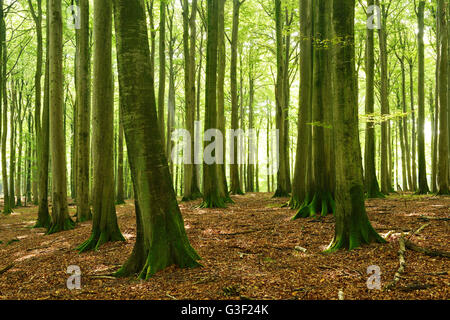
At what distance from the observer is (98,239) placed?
23.4 feet

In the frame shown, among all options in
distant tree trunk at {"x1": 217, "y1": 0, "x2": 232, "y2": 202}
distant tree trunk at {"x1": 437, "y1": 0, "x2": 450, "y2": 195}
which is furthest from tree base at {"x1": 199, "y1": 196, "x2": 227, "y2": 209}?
distant tree trunk at {"x1": 437, "y1": 0, "x2": 450, "y2": 195}

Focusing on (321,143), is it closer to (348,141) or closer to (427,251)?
(348,141)

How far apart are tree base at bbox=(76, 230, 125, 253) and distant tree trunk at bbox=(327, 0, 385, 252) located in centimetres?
472

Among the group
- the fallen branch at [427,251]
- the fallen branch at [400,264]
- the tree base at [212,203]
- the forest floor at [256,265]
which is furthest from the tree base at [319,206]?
the tree base at [212,203]

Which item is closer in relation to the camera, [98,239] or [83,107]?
A: [98,239]

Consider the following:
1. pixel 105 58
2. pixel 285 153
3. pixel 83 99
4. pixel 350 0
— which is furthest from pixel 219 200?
pixel 350 0

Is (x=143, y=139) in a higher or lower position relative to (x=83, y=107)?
lower

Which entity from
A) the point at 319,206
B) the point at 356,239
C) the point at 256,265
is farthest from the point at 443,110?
the point at 256,265

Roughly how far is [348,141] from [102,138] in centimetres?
527

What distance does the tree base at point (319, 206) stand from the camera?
8625 millimetres

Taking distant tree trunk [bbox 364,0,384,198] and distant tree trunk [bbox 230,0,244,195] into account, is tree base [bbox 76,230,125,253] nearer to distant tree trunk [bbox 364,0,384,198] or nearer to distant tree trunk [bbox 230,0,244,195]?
distant tree trunk [bbox 230,0,244,195]

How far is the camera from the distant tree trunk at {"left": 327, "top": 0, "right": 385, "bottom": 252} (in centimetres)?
552

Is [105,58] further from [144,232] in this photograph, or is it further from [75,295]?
[75,295]
